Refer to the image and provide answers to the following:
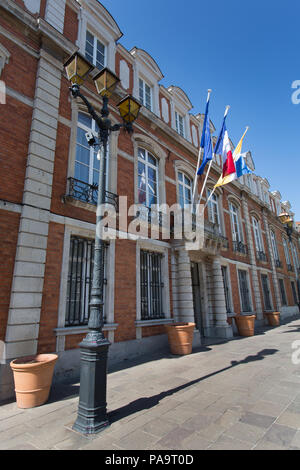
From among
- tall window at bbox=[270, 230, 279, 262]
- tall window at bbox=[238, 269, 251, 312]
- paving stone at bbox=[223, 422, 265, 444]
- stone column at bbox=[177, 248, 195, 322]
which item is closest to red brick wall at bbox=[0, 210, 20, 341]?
paving stone at bbox=[223, 422, 265, 444]

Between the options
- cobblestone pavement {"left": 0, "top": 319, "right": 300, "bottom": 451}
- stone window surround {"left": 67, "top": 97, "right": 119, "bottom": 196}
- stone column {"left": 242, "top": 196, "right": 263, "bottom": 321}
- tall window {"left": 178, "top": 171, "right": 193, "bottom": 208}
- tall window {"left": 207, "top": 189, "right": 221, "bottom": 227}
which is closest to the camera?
cobblestone pavement {"left": 0, "top": 319, "right": 300, "bottom": 451}

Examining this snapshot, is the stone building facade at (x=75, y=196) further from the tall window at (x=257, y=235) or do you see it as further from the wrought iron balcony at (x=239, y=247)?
the tall window at (x=257, y=235)

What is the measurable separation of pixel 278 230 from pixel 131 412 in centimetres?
2406

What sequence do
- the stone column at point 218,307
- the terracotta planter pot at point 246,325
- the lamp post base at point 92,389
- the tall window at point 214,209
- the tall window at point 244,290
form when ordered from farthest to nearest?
1. the tall window at point 244,290
2. the tall window at point 214,209
3. the terracotta planter pot at point 246,325
4. the stone column at point 218,307
5. the lamp post base at point 92,389

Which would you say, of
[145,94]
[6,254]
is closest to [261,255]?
[145,94]

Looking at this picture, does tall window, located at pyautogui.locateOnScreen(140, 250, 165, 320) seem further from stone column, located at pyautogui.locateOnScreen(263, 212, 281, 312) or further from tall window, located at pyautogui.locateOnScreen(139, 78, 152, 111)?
stone column, located at pyautogui.locateOnScreen(263, 212, 281, 312)

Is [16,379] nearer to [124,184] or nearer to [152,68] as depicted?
[124,184]

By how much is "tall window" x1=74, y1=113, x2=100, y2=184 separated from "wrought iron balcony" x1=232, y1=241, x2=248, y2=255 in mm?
10123

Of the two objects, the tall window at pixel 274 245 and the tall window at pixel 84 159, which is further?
the tall window at pixel 274 245

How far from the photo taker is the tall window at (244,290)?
14.6 metres

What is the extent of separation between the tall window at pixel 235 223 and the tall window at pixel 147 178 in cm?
733

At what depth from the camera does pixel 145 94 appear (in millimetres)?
11312

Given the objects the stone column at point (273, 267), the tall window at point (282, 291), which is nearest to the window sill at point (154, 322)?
the stone column at point (273, 267)

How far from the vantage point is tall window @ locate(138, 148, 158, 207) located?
957 centimetres
